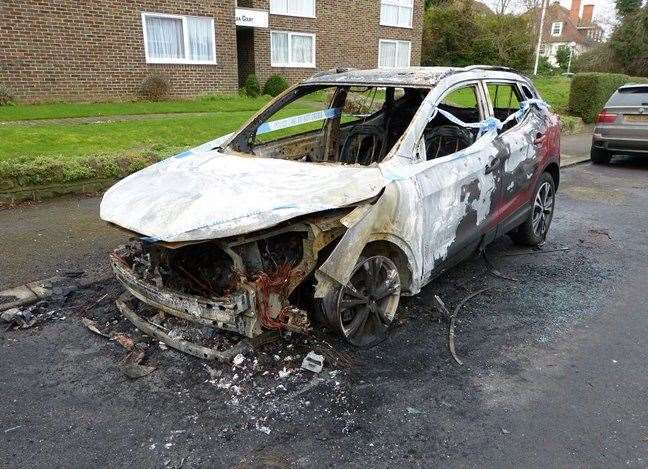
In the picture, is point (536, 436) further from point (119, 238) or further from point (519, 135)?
point (119, 238)

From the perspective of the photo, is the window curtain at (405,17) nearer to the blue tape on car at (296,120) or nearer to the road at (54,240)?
the road at (54,240)

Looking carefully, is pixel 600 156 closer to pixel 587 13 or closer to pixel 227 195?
pixel 227 195

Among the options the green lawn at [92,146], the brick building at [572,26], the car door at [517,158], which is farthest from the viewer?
the brick building at [572,26]

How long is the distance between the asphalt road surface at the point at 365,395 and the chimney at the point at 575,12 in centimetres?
8148

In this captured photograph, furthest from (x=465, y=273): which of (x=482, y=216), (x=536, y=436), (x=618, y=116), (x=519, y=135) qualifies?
(x=618, y=116)

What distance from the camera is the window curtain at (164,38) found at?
14758 millimetres

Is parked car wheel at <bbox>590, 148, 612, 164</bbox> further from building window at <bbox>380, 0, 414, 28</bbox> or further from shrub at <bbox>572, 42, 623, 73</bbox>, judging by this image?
shrub at <bbox>572, 42, 623, 73</bbox>

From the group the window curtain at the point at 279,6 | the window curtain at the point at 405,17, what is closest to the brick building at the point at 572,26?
the window curtain at the point at 405,17

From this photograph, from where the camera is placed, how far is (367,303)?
346cm

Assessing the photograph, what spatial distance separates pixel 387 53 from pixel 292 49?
5.20 m

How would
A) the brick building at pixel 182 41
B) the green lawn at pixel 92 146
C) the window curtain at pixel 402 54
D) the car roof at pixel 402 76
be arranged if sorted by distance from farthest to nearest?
1. the window curtain at pixel 402 54
2. the brick building at pixel 182 41
3. the green lawn at pixel 92 146
4. the car roof at pixel 402 76

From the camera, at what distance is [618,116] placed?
33.2 feet

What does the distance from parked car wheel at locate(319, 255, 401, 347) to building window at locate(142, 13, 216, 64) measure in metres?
13.5

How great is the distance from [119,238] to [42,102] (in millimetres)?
9654
